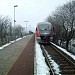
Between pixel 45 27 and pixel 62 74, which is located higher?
pixel 45 27

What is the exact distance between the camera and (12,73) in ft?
39.8

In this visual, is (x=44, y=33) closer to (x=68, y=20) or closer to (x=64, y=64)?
(x=68, y=20)

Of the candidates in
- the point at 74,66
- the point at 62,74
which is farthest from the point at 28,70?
the point at 74,66

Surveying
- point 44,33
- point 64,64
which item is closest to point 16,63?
point 64,64

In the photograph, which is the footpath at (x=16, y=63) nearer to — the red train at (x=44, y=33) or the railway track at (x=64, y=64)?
the railway track at (x=64, y=64)

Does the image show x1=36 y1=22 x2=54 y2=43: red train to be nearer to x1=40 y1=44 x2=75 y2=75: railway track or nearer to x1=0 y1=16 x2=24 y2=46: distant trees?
x1=0 y1=16 x2=24 y2=46: distant trees

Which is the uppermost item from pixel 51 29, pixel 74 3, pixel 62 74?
pixel 74 3

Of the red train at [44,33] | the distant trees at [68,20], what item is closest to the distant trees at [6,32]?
the red train at [44,33]

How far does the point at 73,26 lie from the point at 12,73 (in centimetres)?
3712

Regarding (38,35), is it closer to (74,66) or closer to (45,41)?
(45,41)

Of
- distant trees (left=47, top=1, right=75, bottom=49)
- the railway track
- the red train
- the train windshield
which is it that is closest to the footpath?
the railway track

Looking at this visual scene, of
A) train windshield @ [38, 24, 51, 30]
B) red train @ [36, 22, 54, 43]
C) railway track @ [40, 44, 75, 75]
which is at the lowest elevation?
railway track @ [40, 44, 75, 75]

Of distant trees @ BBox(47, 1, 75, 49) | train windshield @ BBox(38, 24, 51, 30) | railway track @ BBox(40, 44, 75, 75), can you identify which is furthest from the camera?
distant trees @ BBox(47, 1, 75, 49)

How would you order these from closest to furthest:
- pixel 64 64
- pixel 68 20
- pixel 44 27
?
1. pixel 64 64
2. pixel 44 27
3. pixel 68 20
